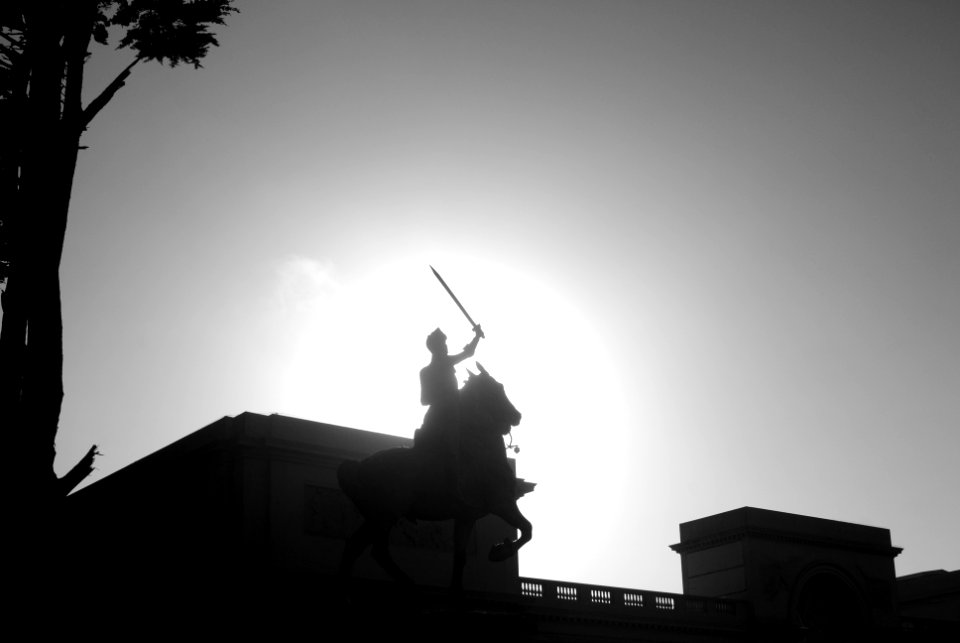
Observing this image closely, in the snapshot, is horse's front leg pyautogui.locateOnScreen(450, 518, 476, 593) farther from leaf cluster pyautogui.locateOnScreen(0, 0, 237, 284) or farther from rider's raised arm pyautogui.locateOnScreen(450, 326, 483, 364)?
leaf cluster pyautogui.locateOnScreen(0, 0, 237, 284)

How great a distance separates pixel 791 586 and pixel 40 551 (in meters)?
29.9

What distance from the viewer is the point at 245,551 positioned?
25172 millimetres

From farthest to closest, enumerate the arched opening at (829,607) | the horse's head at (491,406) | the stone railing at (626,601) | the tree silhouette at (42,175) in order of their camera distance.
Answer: the arched opening at (829,607), the stone railing at (626,601), the horse's head at (491,406), the tree silhouette at (42,175)

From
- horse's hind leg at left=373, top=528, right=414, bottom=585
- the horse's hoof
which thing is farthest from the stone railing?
horse's hind leg at left=373, top=528, right=414, bottom=585

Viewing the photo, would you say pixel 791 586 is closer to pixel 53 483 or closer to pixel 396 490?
pixel 396 490

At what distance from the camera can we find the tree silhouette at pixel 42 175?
606 inches

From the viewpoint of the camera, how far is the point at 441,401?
17.5m

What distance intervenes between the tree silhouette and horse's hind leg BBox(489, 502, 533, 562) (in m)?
5.52

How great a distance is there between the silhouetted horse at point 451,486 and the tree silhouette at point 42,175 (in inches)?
145

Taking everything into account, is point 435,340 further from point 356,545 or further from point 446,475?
point 356,545

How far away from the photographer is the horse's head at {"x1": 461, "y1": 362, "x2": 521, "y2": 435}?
Result: 17469mm

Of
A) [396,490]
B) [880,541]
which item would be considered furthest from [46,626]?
[880,541]

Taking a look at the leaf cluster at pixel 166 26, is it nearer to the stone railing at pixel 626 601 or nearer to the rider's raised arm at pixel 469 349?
the rider's raised arm at pixel 469 349

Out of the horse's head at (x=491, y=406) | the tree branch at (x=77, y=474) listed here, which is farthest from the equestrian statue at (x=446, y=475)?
the tree branch at (x=77, y=474)
